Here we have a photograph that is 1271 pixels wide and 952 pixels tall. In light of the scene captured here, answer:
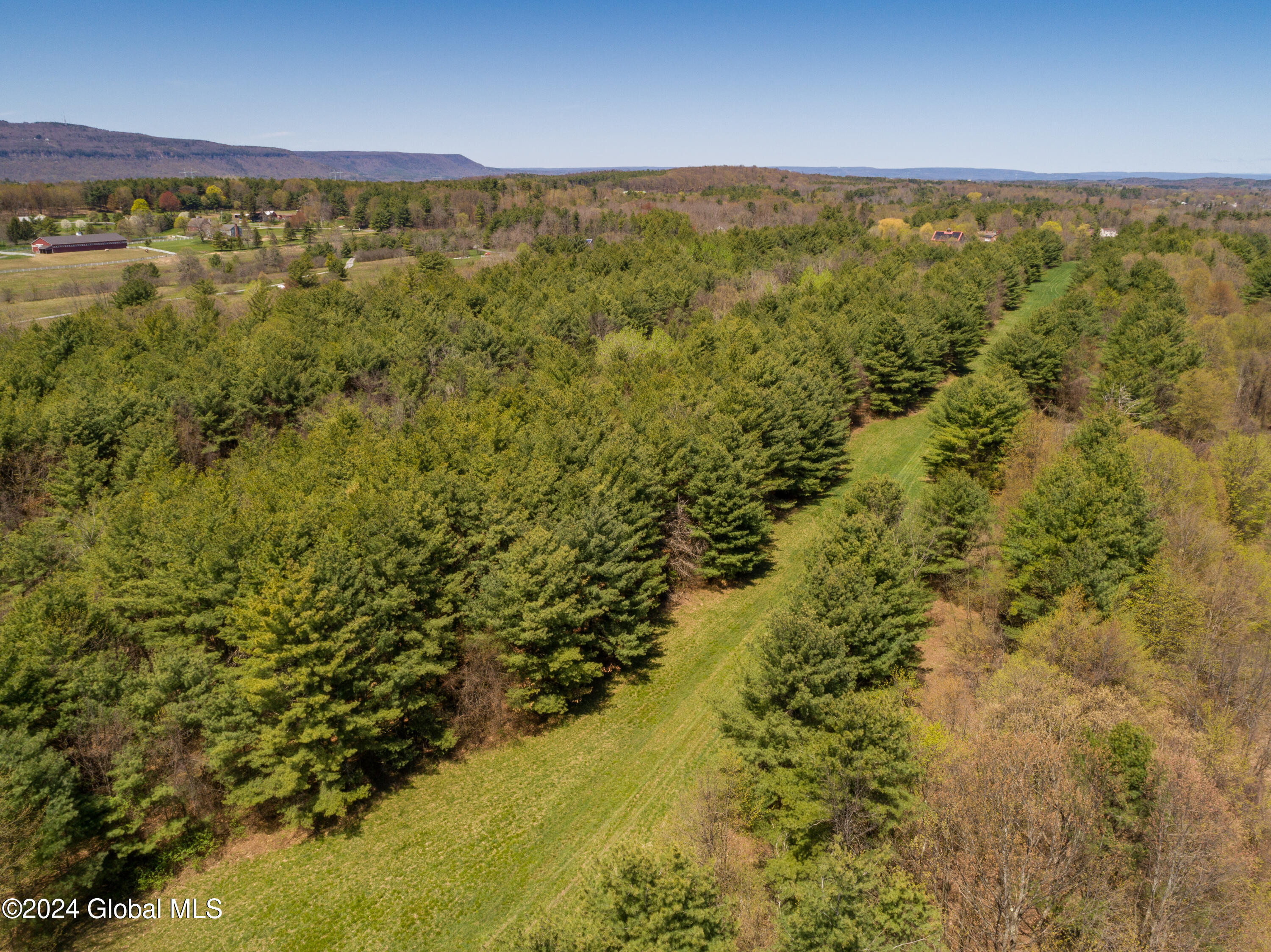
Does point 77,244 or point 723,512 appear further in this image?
point 77,244

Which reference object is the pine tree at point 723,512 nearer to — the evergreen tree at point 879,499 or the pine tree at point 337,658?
the evergreen tree at point 879,499

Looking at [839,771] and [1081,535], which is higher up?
[1081,535]

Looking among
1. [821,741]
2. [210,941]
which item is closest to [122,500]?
[210,941]

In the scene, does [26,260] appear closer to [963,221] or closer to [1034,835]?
[1034,835]

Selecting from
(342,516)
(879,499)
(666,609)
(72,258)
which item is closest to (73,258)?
(72,258)

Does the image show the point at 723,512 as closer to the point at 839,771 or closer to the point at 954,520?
the point at 954,520

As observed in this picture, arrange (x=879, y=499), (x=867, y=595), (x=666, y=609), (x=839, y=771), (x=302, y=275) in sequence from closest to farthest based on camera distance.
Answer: (x=839, y=771) < (x=867, y=595) < (x=879, y=499) < (x=666, y=609) < (x=302, y=275)

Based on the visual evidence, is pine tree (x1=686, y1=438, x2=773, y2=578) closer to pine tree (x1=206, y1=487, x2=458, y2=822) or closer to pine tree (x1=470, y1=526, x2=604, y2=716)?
pine tree (x1=470, y1=526, x2=604, y2=716)
